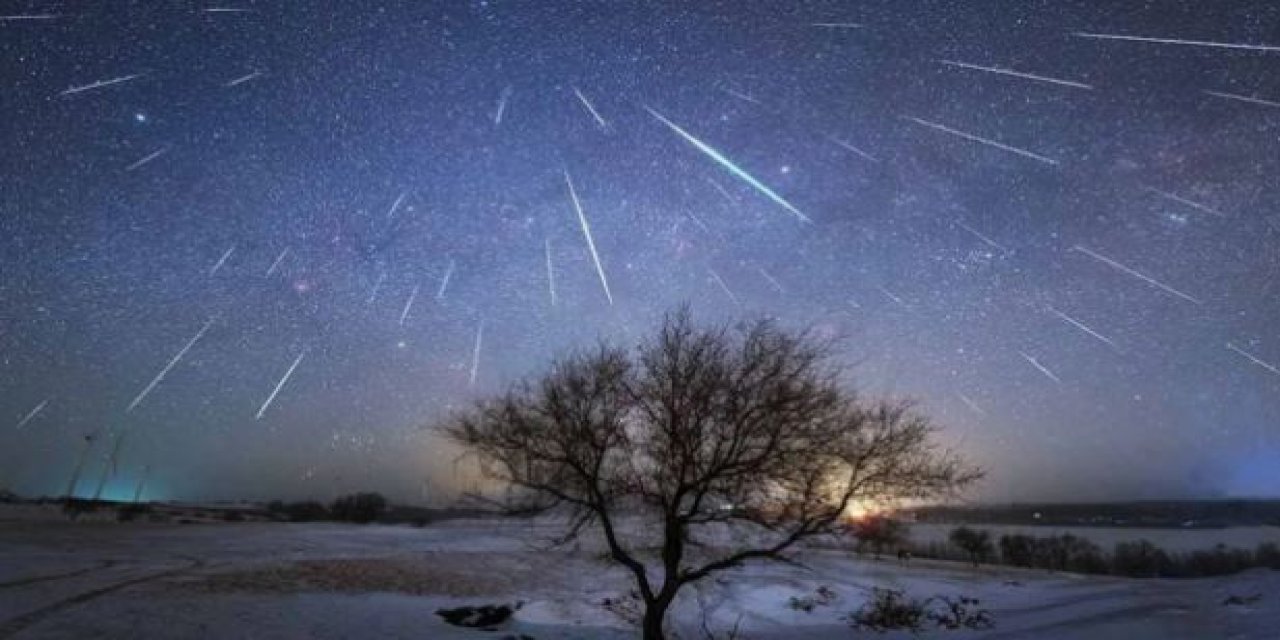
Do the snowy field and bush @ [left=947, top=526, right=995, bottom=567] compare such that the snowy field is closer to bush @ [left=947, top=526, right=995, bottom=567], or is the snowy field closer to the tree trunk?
the tree trunk

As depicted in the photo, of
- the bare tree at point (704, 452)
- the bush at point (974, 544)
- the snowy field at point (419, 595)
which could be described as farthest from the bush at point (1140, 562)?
the bare tree at point (704, 452)

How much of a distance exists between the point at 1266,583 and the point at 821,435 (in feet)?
173

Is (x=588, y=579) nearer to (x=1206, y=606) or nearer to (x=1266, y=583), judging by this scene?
(x=1206, y=606)

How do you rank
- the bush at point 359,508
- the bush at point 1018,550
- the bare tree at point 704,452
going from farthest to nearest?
the bush at point 359,508
the bush at point 1018,550
the bare tree at point 704,452

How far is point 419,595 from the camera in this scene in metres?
30.7

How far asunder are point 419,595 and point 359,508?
128 meters

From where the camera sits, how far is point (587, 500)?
20328 mm

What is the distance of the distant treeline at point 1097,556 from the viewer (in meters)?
105

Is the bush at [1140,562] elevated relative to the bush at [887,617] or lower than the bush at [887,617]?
lower

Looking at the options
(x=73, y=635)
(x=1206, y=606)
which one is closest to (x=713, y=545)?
(x=73, y=635)

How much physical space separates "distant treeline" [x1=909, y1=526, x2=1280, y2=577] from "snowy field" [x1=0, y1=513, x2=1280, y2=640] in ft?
176

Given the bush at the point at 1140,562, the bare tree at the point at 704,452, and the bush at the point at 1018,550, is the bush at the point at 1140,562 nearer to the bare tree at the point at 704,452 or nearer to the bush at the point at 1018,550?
the bush at the point at 1018,550

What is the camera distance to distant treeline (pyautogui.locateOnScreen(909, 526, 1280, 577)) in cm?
10525

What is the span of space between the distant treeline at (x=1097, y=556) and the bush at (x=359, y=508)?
105 m
